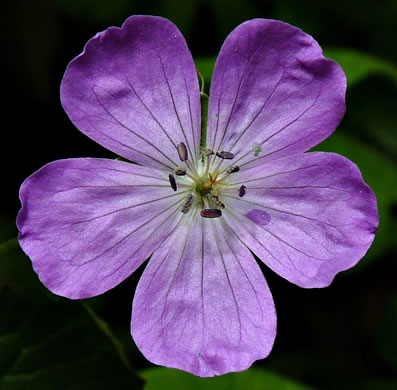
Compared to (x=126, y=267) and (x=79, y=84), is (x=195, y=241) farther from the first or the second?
(x=79, y=84)

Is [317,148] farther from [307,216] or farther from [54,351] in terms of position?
[54,351]

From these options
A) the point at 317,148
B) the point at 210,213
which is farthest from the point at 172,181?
the point at 317,148

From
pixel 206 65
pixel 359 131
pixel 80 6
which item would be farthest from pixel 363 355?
pixel 80 6

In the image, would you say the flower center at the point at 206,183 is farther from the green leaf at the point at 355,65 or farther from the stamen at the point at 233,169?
the green leaf at the point at 355,65

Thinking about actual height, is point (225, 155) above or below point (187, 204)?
above

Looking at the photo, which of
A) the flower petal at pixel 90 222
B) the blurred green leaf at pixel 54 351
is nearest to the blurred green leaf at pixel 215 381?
the blurred green leaf at pixel 54 351

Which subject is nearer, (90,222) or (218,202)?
(90,222)

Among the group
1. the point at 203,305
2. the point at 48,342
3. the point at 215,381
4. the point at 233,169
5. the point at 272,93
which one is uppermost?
the point at 272,93
